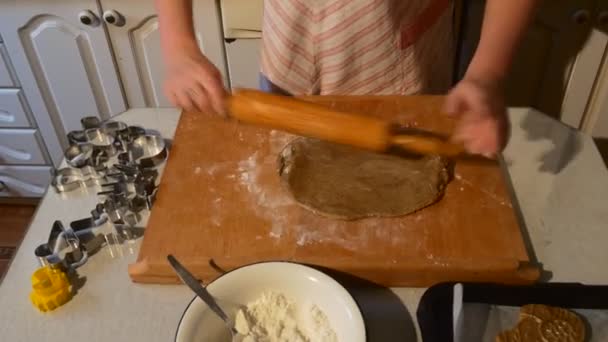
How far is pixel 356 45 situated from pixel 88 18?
75cm

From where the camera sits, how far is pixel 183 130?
0.91m

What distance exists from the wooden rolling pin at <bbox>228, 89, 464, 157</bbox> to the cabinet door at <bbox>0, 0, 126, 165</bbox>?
82 centimetres

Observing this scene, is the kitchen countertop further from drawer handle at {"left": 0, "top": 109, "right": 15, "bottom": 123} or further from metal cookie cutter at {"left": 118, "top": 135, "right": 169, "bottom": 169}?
drawer handle at {"left": 0, "top": 109, "right": 15, "bottom": 123}

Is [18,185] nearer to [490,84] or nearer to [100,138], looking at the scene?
[100,138]

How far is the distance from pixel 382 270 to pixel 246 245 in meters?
0.18

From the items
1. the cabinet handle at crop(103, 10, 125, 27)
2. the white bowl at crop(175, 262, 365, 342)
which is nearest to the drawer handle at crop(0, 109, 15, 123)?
the cabinet handle at crop(103, 10, 125, 27)

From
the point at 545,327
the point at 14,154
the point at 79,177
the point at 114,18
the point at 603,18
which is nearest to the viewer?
the point at 545,327

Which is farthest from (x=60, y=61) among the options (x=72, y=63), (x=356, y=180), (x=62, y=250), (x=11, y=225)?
(x=356, y=180)

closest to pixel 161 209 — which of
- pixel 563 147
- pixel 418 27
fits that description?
pixel 418 27

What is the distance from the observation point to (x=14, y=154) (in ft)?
5.35

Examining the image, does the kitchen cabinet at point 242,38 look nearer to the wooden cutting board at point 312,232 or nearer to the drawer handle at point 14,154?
the wooden cutting board at point 312,232

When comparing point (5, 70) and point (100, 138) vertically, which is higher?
point (100, 138)

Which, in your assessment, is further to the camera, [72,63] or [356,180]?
[72,63]

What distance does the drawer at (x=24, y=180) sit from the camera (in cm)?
166
